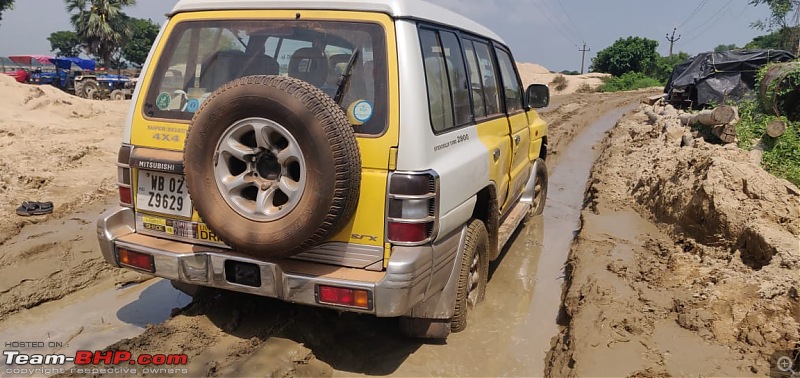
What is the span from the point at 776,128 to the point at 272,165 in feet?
25.1

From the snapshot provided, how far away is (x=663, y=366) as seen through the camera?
10.4ft

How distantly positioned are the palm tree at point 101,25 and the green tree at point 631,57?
37972 mm

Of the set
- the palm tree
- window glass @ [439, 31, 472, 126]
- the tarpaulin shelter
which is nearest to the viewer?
window glass @ [439, 31, 472, 126]

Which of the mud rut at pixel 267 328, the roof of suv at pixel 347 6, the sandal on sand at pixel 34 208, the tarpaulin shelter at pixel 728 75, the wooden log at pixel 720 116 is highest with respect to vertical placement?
the tarpaulin shelter at pixel 728 75

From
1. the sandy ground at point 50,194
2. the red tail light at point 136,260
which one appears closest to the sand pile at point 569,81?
the sandy ground at point 50,194

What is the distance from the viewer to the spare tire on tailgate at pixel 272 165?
2549 mm

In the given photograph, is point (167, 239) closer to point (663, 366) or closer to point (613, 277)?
point (663, 366)

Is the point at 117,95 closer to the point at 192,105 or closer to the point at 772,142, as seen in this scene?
the point at 192,105

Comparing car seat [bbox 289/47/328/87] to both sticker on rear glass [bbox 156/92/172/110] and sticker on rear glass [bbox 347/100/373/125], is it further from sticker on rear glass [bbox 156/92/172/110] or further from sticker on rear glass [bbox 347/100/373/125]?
sticker on rear glass [bbox 156/92/172/110]

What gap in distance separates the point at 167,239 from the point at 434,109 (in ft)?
5.82

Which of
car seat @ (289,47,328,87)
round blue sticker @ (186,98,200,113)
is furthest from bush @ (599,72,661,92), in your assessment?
round blue sticker @ (186,98,200,113)

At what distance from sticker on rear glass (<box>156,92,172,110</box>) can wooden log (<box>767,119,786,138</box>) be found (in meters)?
7.92

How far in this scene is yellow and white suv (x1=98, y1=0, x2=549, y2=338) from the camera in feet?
8.61

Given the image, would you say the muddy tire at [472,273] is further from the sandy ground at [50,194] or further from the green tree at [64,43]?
the green tree at [64,43]
